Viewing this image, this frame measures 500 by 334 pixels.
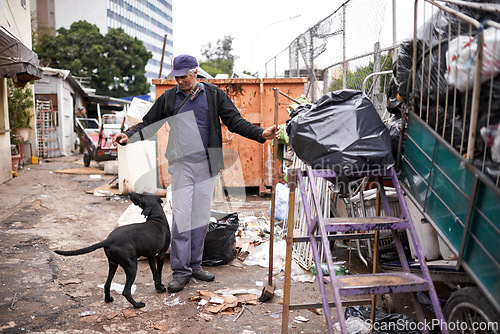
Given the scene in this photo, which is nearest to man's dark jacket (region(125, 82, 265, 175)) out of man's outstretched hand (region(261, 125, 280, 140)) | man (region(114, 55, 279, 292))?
man (region(114, 55, 279, 292))

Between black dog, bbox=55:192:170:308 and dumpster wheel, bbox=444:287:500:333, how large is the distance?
7.64ft

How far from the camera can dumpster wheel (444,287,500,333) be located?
1866 millimetres

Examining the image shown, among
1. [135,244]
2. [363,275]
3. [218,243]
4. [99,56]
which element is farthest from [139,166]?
[99,56]

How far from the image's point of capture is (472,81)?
2057 mm

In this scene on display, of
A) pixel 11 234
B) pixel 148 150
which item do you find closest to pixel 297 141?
pixel 11 234

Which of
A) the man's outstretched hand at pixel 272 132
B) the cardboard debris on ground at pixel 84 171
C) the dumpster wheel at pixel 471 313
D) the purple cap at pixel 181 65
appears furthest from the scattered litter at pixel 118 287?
the cardboard debris on ground at pixel 84 171

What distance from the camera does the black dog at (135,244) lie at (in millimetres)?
3225

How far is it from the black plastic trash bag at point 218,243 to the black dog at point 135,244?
64cm

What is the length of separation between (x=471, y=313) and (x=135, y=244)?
8.16 feet

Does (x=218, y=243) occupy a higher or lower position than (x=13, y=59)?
lower

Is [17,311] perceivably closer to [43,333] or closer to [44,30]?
[43,333]

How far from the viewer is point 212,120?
3.88 m

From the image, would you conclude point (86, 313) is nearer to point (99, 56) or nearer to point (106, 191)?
point (106, 191)

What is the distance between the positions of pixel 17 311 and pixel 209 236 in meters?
1.83
